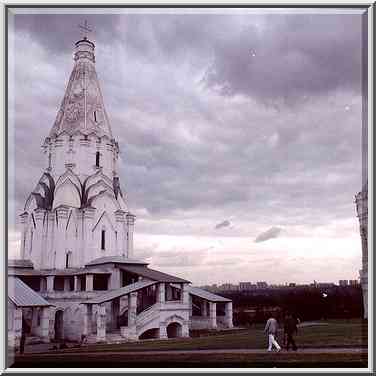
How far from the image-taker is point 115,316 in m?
11.5

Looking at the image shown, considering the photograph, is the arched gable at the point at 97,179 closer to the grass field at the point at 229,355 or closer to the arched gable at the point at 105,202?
the arched gable at the point at 105,202

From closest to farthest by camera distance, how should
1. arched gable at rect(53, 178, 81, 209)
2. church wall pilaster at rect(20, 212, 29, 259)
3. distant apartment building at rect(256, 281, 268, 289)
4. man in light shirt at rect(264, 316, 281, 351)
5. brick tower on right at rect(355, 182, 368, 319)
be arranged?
man in light shirt at rect(264, 316, 281, 351)
brick tower on right at rect(355, 182, 368, 319)
distant apartment building at rect(256, 281, 268, 289)
church wall pilaster at rect(20, 212, 29, 259)
arched gable at rect(53, 178, 81, 209)

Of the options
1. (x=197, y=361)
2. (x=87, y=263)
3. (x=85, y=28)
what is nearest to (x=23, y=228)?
(x=87, y=263)

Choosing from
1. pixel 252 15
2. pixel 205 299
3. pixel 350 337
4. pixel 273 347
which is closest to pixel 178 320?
pixel 205 299

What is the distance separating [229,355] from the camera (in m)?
9.09

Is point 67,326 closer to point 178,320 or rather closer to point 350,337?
point 178,320

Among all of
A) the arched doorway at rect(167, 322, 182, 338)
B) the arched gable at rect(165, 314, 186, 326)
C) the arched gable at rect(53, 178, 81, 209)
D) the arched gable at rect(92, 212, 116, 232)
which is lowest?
the arched doorway at rect(167, 322, 182, 338)

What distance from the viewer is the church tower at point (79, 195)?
11.9 meters

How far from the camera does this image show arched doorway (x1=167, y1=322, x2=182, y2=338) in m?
11.3

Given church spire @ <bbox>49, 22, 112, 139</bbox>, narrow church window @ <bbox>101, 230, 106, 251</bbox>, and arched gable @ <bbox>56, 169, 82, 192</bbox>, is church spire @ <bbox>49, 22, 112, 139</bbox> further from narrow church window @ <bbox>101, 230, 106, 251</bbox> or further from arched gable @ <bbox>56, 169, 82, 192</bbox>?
narrow church window @ <bbox>101, 230, 106, 251</bbox>

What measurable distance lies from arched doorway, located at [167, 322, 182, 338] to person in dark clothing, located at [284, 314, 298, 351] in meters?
2.66

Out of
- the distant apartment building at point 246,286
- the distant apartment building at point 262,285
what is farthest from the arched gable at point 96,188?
the distant apartment building at point 262,285

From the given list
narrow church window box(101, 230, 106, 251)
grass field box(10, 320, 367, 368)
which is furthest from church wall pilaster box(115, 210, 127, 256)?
grass field box(10, 320, 367, 368)

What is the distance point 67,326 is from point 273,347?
467cm
